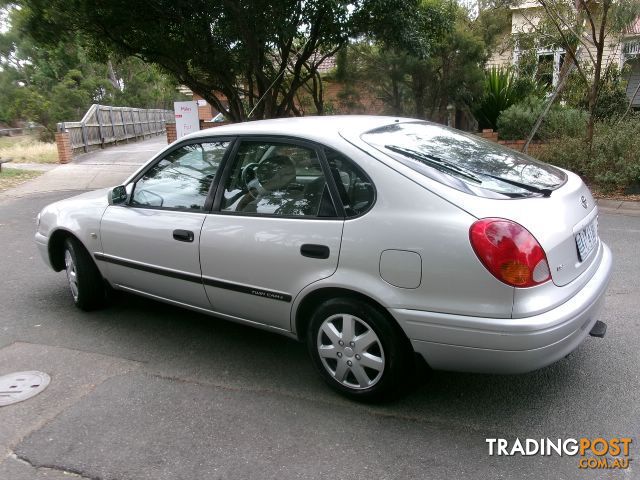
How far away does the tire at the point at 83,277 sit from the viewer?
177 inches

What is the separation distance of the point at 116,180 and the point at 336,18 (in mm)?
6545

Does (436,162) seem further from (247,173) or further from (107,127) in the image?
(107,127)

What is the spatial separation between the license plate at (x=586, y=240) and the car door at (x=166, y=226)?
2217 millimetres

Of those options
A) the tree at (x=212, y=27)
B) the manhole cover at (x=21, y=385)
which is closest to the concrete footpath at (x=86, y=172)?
the tree at (x=212, y=27)

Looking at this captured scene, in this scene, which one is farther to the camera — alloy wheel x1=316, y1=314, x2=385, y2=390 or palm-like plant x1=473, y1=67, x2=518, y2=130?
palm-like plant x1=473, y1=67, x2=518, y2=130

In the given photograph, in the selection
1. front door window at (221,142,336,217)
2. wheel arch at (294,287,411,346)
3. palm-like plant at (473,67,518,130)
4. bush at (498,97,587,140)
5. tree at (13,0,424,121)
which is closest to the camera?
wheel arch at (294,287,411,346)

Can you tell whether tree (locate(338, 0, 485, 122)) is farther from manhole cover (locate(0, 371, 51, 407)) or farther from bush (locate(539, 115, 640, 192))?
manhole cover (locate(0, 371, 51, 407))

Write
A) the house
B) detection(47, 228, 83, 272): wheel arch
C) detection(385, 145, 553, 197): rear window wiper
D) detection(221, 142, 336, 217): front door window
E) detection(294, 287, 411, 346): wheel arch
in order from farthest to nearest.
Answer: the house
detection(47, 228, 83, 272): wheel arch
detection(221, 142, 336, 217): front door window
detection(385, 145, 553, 197): rear window wiper
detection(294, 287, 411, 346): wheel arch

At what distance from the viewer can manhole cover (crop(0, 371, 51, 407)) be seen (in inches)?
133

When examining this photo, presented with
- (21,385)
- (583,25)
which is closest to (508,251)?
(21,385)

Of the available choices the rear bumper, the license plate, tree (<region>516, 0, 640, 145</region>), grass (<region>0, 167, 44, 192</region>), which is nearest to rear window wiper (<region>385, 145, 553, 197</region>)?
the license plate

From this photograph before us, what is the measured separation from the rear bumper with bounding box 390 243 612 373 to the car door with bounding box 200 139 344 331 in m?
0.60

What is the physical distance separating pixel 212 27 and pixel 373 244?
345 inches

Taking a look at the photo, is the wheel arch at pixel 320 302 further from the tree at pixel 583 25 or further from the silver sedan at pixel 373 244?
the tree at pixel 583 25
